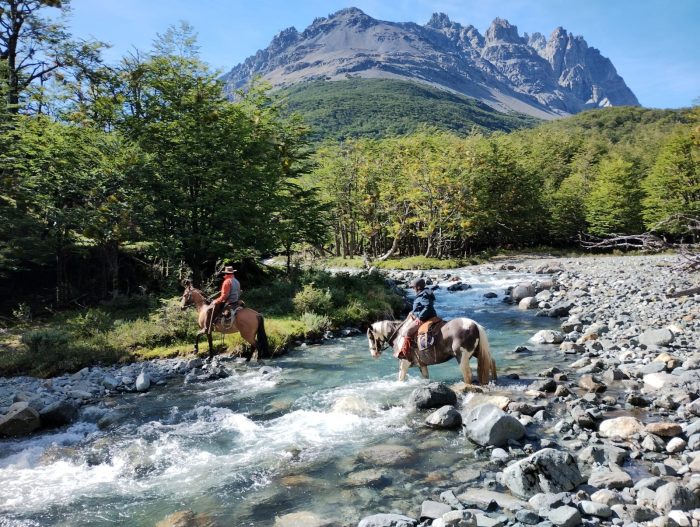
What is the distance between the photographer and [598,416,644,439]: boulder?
7926 mm

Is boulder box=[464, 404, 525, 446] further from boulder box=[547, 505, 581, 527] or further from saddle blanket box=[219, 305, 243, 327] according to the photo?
saddle blanket box=[219, 305, 243, 327]

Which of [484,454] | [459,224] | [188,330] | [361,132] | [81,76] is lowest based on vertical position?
[484,454]

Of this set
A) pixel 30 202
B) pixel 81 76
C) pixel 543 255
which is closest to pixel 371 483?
pixel 30 202

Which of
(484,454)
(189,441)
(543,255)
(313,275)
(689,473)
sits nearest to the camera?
(689,473)

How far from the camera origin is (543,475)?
6.52 metres

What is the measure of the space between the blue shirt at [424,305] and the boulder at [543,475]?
4946mm

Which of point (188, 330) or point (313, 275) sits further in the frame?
point (313, 275)

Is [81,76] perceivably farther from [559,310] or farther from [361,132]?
[361,132]

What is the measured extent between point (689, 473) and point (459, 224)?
145 ft

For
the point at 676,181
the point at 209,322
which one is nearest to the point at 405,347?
the point at 209,322

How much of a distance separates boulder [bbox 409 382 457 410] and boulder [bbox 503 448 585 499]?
3325mm

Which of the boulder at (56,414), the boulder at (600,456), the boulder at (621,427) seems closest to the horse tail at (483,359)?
the boulder at (621,427)

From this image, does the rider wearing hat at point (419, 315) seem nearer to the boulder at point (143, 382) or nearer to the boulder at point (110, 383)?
the boulder at point (143, 382)

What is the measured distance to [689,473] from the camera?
21.2 ft
